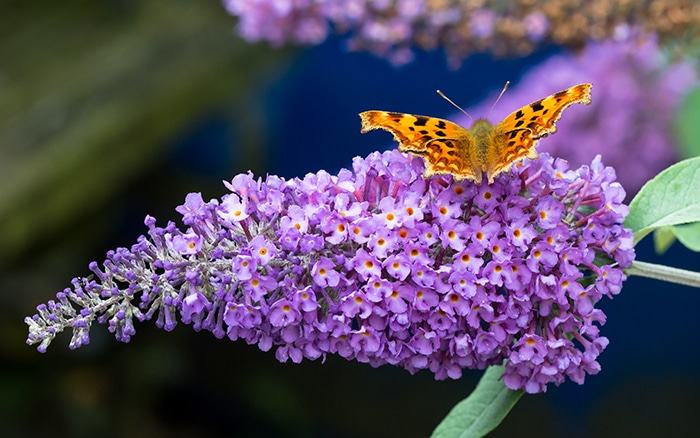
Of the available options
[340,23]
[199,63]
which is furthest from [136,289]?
[199,63]

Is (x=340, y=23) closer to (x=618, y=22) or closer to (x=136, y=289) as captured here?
(x=618, y=22)

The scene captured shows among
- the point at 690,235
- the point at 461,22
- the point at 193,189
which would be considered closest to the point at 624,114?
the point at 461,22

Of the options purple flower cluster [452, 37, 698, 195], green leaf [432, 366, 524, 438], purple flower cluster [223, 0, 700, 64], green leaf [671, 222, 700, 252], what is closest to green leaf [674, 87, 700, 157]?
purple flower cluster [452, 37, 698, 195]

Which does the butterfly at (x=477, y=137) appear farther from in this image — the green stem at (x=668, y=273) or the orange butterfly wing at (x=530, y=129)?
the green stem at (x=668, y=273)

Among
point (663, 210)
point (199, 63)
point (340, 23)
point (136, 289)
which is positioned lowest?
point (136, 289)

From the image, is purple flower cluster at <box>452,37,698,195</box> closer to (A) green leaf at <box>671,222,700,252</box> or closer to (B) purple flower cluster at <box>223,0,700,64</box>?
(B) purple flower cluster at <box>223,0,700,64</box>

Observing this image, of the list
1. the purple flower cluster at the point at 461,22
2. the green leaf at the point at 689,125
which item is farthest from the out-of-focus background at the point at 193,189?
the purple flower cluster at the point at 461,22
